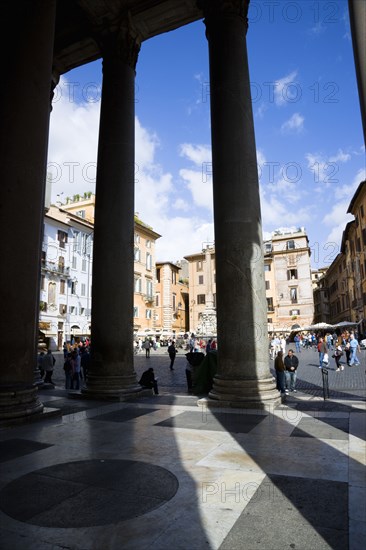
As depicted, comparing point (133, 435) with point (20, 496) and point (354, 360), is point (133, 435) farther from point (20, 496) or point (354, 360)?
point (354, 360)

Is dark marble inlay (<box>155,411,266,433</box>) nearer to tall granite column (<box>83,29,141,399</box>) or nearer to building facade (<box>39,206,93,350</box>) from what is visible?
tall granite column (<box>83,29,141,399</box>)

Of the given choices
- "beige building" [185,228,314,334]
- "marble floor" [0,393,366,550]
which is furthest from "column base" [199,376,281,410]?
"beige building" [185,228,314,334]

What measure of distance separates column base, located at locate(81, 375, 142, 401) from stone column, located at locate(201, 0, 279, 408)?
229cm

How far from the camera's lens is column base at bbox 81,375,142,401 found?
31.3 ft

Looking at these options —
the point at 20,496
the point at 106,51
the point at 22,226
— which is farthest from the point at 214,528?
the point at 106,51

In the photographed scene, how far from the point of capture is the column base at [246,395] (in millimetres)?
8023

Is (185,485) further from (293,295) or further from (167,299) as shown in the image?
(293,295)

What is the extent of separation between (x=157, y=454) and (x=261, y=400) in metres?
3.60

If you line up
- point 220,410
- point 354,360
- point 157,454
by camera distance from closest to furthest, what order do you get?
point 157,454 < point 220,410 < point 354,360

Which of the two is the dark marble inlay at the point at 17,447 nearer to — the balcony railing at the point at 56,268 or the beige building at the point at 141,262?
the balcony railing at the point at 56,268

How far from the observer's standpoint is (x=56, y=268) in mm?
43938

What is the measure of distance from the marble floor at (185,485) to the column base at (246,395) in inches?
41.8

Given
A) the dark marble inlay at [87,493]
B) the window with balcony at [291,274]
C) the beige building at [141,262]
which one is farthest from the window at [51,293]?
the window with balcony at [291,274]

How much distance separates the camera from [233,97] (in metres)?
9.18
